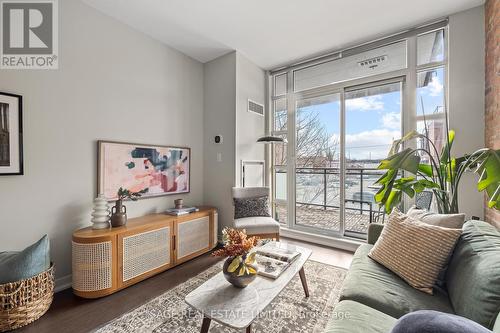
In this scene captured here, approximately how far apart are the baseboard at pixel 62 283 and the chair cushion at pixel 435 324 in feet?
8.95

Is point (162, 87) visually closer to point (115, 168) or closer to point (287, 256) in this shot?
point (115, 168)

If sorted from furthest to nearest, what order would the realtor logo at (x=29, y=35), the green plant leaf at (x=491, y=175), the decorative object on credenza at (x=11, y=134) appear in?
the realtor logo at (x=29, y=35) < the decorative object on credenza at (x=11, y=134) < the green plant leaf at (x=491, y=175)

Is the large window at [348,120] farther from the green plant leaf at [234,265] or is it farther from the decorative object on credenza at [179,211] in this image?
the green plant leaf at [234,265]

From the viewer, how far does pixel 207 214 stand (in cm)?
296

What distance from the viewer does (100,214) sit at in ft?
6.88

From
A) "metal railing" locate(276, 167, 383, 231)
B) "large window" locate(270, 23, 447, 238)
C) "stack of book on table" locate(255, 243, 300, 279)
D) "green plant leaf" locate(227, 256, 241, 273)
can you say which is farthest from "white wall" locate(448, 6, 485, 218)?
"green plant leaf" locate(227, 256, 241, 273)

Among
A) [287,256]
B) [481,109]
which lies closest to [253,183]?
[287,256]

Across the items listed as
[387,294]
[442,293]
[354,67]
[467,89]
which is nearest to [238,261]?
[387,294]

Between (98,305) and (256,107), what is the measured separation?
317 cm

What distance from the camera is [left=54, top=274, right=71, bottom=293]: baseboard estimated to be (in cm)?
202

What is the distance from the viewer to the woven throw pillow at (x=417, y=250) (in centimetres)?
132

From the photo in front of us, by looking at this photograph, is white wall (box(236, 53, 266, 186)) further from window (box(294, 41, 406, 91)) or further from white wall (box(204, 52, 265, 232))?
window (box(294, 41, 406, 91))

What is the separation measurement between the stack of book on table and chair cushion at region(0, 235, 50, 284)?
170 cm

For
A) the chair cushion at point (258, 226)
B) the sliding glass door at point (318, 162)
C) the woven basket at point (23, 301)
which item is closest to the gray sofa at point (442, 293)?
the chair cushion at point (258, 226)
